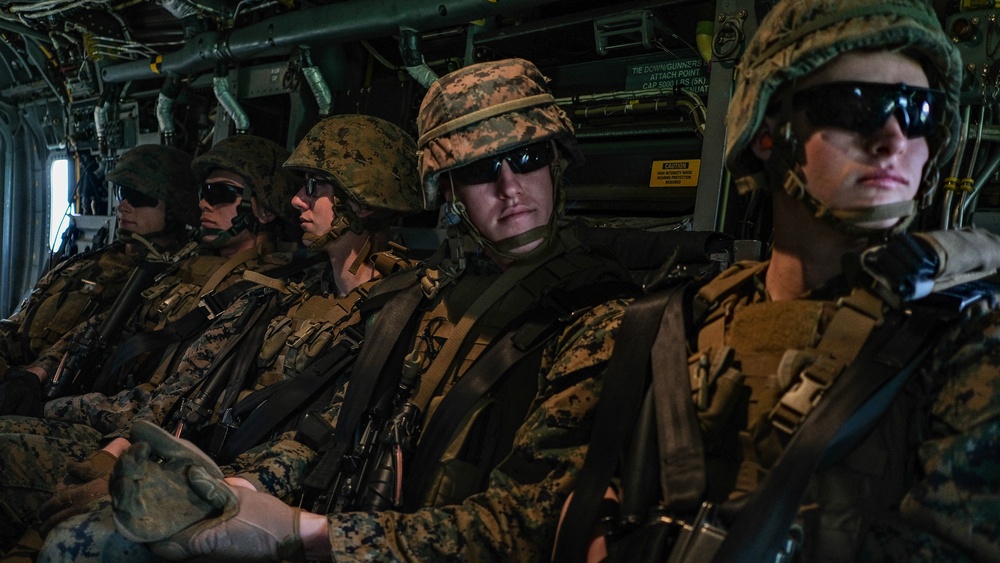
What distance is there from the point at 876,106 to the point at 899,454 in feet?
1.90

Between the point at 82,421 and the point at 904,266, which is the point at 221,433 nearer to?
the point at 82,421

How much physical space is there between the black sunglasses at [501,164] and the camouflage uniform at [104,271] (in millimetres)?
3295

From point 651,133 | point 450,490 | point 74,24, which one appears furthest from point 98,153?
point 450,490

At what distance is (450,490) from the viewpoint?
206cm

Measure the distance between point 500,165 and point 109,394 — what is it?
116 inches

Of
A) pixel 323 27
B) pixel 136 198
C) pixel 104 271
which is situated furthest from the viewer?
pixel 104 271

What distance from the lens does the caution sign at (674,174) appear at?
322 centimetres

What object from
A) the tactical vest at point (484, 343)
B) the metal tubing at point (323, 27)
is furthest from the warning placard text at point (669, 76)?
the tactical vest at point (484, 343)

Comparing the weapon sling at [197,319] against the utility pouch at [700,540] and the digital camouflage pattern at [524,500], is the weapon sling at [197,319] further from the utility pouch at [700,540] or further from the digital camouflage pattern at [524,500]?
the utility pouch at [700,540]

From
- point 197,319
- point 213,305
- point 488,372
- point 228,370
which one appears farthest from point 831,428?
point 197,319

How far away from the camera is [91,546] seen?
196cm

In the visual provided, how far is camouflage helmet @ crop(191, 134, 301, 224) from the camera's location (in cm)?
436

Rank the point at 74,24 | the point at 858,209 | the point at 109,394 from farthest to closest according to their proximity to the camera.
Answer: the point at 74,24, the point at 109,394, the point at 858,209

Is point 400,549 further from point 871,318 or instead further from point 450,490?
point 871,318
